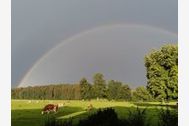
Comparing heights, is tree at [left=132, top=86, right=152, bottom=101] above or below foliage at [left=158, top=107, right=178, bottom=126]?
above

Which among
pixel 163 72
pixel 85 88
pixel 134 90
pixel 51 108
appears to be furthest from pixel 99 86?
pixel 163 72

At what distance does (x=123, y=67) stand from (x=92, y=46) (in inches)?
14.5

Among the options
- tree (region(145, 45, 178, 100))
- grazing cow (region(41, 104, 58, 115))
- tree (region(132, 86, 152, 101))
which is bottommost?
grazing cow (region(41, 104, 58, 115))

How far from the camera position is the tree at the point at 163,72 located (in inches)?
167

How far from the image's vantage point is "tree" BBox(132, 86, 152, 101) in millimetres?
4270

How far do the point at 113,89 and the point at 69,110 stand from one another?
47 cm

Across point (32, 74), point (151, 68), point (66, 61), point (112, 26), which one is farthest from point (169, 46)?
point (32, 74)

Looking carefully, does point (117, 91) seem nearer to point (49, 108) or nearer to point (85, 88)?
point (85, 88)

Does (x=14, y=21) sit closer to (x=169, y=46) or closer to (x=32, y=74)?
(x=32, y=74)

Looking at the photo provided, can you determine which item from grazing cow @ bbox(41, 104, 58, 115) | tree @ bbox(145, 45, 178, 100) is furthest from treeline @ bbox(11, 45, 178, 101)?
grazing cow @ bbox(41, 104, 58, 115)

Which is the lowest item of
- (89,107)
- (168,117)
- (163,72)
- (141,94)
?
(168,117)

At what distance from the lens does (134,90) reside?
14.0 feet

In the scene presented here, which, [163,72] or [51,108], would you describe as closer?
[51,108]

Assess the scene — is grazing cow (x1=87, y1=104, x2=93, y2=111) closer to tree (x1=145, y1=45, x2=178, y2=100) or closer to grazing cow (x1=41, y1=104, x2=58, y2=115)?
grazing cow (x1=41, y1=104, x2=58, y2=115)
